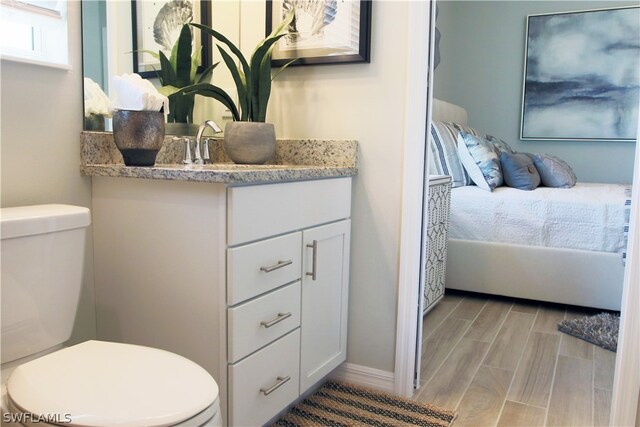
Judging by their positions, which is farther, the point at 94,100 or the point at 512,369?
the point at 512,369

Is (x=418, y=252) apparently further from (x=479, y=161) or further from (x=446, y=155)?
(x=479, y=161)

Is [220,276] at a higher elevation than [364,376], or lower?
higher

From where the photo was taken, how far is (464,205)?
3.19m

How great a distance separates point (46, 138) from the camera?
4.76ft

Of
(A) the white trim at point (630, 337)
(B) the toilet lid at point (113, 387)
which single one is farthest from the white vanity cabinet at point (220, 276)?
(A) the white trim at point (630, 337)

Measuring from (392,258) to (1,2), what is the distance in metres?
1.41

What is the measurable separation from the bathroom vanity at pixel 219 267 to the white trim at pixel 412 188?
32 centimetres

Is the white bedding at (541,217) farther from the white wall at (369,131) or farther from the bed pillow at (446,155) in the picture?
the white wall at (369,131)

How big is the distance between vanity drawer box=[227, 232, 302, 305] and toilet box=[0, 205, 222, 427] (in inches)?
10.1

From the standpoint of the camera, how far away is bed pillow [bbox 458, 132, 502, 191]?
3.30 meters

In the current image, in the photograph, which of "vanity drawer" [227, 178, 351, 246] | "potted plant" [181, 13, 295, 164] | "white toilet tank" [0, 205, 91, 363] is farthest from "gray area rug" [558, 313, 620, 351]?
"white toilet tank" [0, 205, 91, 363]

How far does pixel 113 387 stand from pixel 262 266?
0.54 meters

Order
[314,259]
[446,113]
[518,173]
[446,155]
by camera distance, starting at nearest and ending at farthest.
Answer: [314,259]
[446,155]
[518,173]
[446,113]

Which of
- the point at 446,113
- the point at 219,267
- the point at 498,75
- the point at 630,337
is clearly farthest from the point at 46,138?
the point at 498,75
